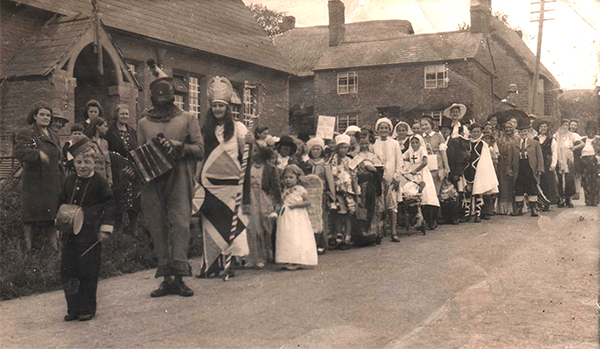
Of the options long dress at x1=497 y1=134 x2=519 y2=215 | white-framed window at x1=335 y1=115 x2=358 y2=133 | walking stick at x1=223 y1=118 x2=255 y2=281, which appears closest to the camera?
walking stick at x1=223 y1=118 x2=255 y2=281

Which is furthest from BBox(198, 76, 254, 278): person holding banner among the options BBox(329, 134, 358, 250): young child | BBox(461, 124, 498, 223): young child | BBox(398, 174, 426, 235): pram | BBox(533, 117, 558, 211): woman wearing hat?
BBox(533, 117, 558, 211): woman wearing hat

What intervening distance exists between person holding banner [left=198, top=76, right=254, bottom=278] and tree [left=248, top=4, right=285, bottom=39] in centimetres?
2084

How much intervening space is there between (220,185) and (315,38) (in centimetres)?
3253

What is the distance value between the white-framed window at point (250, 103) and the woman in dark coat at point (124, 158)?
13.9m

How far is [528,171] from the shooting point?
1337 cm

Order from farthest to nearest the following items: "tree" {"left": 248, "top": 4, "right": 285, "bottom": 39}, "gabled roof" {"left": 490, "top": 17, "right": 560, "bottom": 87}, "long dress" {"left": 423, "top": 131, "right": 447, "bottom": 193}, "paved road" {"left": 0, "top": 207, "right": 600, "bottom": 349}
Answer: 1. "gabled roof" {"left": 490, "top": 17, "right": 560, "bottom": 87}
2. "tree" {"left": 248, "top": 4, "right": 285, "bottom": 39}
3. "long dress" {"left": 423, "top": 131, "right": 447, "bottom": 193}
4. "paved road" {"left": 0, "top": 207, "right": 600, "bottom": 349}

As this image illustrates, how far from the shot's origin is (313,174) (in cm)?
906

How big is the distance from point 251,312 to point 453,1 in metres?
5.10

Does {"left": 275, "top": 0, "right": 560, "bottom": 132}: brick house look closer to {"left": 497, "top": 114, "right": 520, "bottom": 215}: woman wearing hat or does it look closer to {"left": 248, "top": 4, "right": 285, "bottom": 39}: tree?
{"left": 248, "top": 4, "right": 285, "bottom": 39}: tree

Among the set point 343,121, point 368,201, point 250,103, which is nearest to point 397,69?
point 343,121

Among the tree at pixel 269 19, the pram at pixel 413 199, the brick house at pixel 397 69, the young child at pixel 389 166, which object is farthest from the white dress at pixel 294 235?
the brick house at pixel 397 69

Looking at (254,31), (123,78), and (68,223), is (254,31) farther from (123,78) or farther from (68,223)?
(68,223)

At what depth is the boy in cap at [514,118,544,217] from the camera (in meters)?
13.1

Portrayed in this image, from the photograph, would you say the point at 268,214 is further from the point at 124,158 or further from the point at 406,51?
the point at 406,51
